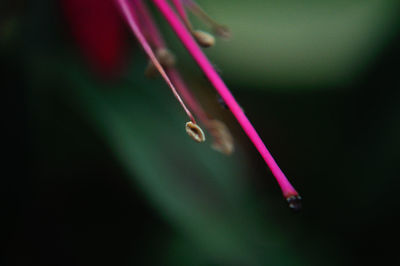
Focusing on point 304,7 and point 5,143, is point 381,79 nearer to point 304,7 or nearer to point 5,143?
point 304,7

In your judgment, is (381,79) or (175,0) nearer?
(175,0)

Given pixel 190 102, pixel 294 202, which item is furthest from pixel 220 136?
pixel 294 202

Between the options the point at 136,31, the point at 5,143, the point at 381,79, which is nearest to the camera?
the point at 136,31

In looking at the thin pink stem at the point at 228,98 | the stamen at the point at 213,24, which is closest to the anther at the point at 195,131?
the thin pink stem at the point at 228,98

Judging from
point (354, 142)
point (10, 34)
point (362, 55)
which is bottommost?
point (10, 34)

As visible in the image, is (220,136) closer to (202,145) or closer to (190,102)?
(190,102)

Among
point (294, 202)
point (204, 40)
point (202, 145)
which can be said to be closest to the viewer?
point (294, 202)

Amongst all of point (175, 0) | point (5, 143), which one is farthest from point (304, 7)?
point (5, 143)

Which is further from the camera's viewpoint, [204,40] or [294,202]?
[204,40]
